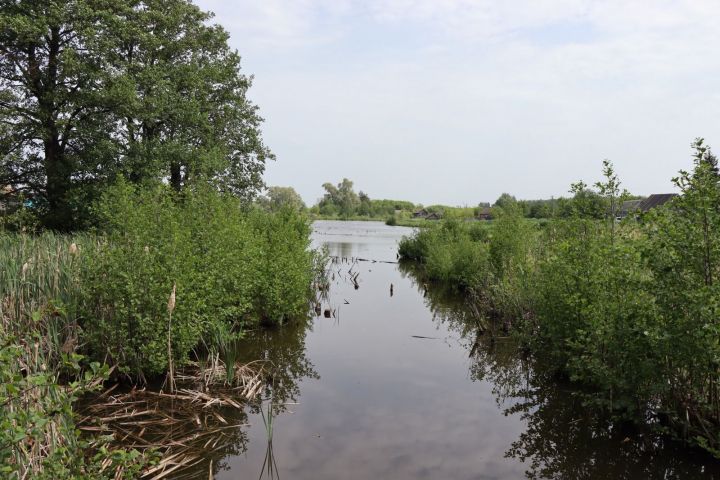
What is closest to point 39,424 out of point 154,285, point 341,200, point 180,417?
point 180,417

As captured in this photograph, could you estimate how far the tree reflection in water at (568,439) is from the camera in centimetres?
640

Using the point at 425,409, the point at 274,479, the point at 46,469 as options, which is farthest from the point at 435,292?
the point at 46,469

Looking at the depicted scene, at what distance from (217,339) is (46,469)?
6.08 m

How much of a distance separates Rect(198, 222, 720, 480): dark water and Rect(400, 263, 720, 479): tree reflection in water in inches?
0.7

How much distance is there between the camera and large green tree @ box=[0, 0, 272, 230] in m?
22.0

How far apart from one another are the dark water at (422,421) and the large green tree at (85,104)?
14.7 meters

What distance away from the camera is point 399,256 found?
39844 mm

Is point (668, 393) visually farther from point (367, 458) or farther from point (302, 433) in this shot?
point (302, 433)

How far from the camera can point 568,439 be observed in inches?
291

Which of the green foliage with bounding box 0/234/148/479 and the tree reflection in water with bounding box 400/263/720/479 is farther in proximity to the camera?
the tree reflection in water with bounding box 400/263/720/479

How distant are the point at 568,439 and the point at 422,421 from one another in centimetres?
216

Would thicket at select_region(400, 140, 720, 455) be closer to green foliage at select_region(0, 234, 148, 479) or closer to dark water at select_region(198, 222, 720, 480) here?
dark water at select_region(198, 222, 720, 480)

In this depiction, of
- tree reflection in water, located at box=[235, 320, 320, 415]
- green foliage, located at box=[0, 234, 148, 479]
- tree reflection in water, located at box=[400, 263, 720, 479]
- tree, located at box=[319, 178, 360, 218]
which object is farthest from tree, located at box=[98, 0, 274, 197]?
tree, located at box=[319, 178, 360, 218]

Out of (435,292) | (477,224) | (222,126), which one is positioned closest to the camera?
(435,292)
